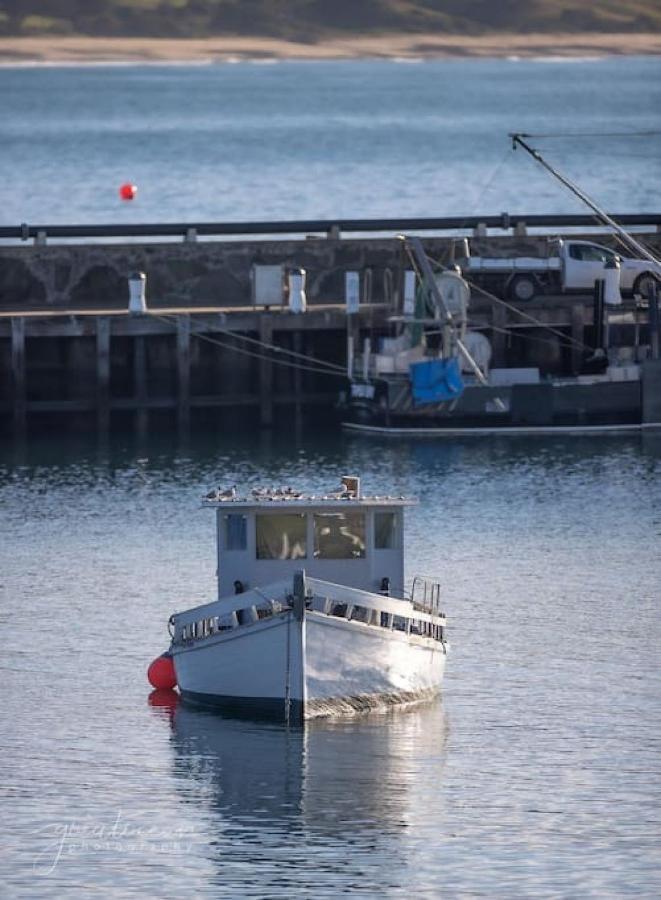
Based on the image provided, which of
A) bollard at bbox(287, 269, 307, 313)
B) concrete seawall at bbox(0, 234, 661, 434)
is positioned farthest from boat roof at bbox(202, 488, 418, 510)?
bollard at bbox(287, 269, 307, 313)

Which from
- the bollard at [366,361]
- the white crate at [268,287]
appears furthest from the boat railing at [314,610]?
the white crate at [268,287]

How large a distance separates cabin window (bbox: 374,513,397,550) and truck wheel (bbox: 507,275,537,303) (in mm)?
33765

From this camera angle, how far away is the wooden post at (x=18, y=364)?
72.5 meters

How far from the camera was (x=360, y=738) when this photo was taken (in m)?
42.7

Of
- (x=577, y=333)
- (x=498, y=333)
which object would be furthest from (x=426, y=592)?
(x=577, y=333)

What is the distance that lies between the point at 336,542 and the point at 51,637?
7198 mm

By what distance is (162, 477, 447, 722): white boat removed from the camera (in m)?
42.7

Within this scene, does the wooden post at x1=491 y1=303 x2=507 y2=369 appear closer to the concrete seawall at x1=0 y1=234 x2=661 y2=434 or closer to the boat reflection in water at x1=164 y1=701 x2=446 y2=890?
the concrete seawall at x1=0 y1=234 x2=661 y2=434

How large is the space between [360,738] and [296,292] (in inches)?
1318

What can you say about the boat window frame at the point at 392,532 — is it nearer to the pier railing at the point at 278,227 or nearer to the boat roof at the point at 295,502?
the boat roof at the point at 295,502

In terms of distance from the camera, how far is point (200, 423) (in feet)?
250

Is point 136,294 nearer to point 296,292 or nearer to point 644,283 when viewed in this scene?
point 296,292

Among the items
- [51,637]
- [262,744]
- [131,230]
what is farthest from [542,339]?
[262,744]

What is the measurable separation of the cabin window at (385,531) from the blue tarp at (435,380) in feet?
89.1
